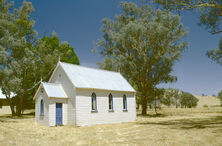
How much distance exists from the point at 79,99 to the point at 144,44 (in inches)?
731

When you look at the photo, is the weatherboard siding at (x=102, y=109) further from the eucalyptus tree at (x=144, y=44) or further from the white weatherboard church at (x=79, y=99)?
the eucalyptus tree at (x=144, y=44)

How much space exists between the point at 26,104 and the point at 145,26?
33.6m

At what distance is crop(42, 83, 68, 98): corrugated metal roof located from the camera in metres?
21.1

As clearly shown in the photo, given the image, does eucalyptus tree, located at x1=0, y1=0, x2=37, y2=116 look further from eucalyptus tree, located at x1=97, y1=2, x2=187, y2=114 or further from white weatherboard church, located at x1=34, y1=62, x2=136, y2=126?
eucalyptus tree, located at x1=97, y1=2, x2=187, y2=114

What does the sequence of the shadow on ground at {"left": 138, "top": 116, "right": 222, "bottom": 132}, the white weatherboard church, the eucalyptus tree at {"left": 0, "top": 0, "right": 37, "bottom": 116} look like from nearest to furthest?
the shadow on ground at {"left": 138, "top": 116, "right": 222, "bottom": 132} < the white weatherboard church < the eucalyptus tree at {"left": 0, "top": 0, "right": 37, "bottom": 116}

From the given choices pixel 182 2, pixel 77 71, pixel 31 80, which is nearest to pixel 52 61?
pixel 31 80

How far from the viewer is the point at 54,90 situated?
21.8m

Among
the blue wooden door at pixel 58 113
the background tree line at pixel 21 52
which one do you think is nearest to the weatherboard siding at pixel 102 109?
the blue wooden door at pixel 58 113

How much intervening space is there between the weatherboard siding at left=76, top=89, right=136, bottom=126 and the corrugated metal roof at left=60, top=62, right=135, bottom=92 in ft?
2.23

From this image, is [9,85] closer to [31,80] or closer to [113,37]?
[31,80]

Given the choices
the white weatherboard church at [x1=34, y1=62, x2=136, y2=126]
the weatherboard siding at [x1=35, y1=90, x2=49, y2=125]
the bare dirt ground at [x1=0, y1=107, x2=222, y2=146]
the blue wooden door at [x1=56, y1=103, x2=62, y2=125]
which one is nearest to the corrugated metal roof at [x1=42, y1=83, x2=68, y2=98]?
the white weatherboard church at [x1=34, y1=62, x2=136, y2=126]

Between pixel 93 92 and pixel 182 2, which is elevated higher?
pixel 182 2

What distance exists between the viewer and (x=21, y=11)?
35.1 meters

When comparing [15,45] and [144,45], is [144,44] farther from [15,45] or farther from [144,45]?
[15,45]
